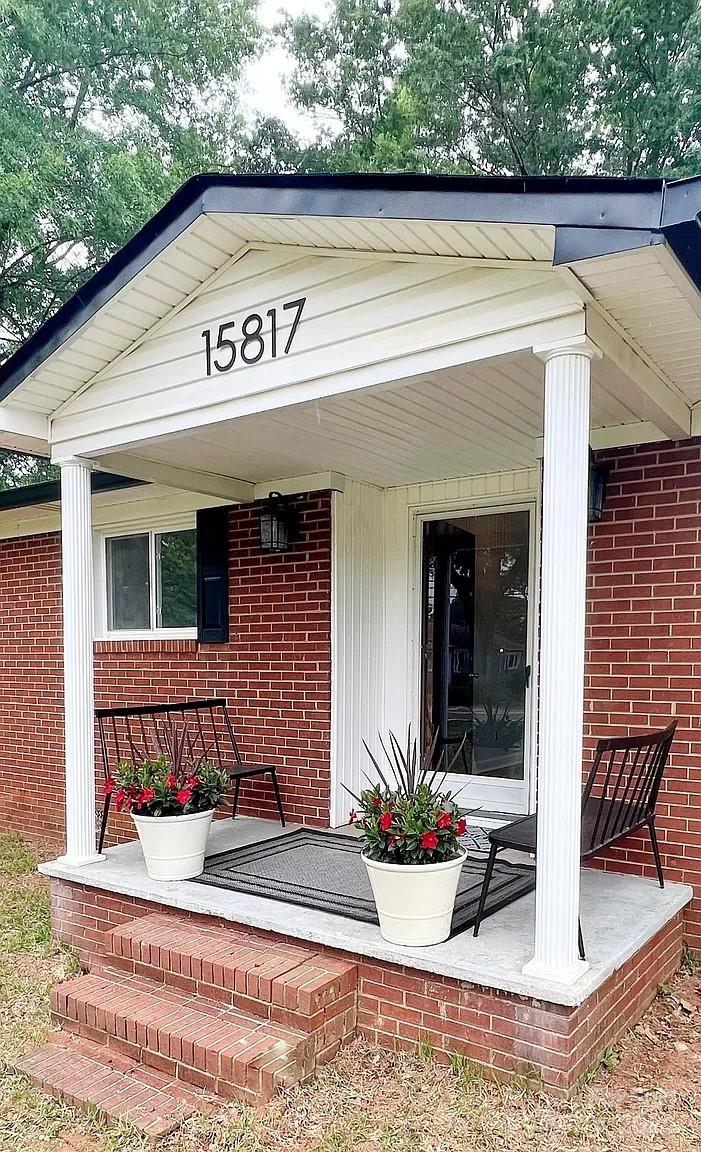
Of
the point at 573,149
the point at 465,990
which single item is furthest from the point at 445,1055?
the point at 573,149

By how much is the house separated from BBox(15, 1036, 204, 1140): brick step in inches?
3.3

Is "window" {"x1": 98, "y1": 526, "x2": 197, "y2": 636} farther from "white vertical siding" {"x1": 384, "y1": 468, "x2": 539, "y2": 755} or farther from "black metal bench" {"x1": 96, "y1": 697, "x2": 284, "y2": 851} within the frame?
"white vertical siding" {"x1": 384, "y1": 468, "x2": 539, "y2": 755}

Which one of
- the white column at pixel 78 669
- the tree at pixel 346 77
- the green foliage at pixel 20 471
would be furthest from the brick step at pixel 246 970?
the green foliage at pixel 20 471

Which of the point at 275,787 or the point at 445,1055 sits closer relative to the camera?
the point at 445,1055

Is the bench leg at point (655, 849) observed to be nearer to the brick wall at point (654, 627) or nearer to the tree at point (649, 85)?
the brick wall at point (654, 627)

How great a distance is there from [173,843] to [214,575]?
7.15 ft

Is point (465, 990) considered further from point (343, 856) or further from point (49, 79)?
point (49, 79)

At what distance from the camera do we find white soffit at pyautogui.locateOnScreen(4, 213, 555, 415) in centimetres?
268

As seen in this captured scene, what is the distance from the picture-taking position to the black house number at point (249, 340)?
3.36m

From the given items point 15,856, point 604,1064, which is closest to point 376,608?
point 604,1064

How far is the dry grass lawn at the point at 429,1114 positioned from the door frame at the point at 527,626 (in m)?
1.76

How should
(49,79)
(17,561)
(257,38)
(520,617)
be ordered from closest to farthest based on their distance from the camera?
(520,617), (17,561), (49,79), (257,38)

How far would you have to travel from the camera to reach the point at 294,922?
3359 mm

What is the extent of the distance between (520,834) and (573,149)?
10.8m
